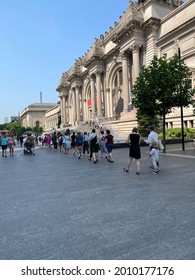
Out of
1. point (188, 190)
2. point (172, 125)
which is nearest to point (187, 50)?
point (172, 125)

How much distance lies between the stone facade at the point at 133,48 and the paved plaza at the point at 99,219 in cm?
2492

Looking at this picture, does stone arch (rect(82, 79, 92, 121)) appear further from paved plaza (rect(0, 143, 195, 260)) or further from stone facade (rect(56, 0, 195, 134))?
paved plaza (rect(0, 143, 195, 260))

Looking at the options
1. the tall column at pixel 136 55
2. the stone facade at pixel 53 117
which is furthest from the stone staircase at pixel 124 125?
the stone facade at pixel 53 117

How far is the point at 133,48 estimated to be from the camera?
34312mm

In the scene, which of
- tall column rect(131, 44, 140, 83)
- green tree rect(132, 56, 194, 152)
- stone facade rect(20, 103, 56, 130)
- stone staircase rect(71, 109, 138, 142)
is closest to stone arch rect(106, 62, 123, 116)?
tall column rect(131, 44, 140, 83)

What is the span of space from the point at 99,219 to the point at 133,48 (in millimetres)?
33375

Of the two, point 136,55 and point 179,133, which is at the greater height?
point 136,55

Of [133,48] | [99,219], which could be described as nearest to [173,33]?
[133,48]

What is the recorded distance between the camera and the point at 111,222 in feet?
14.1

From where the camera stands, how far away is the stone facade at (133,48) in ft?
98.1

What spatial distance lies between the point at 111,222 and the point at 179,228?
44.1 inches

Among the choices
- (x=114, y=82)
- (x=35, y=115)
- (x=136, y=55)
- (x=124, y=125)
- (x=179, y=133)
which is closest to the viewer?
(x=179, y=133)

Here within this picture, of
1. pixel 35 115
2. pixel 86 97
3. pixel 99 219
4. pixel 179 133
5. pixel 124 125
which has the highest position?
pixel 35 115

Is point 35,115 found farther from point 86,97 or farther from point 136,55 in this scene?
point 136,55
